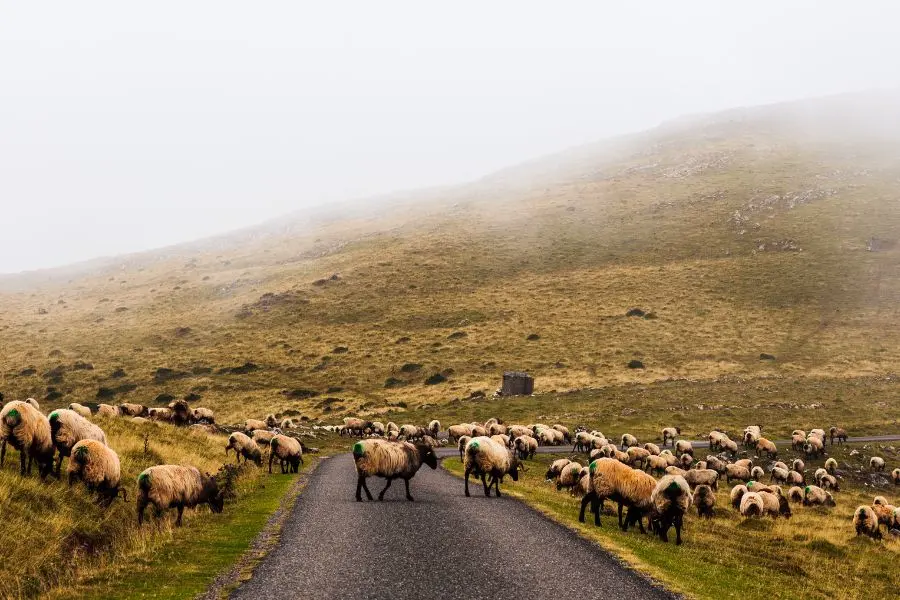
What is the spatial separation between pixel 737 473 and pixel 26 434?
33152mm

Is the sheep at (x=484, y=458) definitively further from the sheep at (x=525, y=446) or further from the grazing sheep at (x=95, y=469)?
the sheep at (x=525, y=446)

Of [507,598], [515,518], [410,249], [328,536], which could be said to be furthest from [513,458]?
[410,249]

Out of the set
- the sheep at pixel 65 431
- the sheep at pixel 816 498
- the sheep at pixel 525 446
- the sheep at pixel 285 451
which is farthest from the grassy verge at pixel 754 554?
the sheep at pixel 65 431

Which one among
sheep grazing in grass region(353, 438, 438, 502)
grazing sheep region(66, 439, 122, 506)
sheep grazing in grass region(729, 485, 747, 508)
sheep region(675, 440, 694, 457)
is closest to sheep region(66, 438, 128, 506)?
grazing sheep region(66, 439, 122, 506)

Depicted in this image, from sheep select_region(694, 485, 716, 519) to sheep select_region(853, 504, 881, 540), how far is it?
543cm

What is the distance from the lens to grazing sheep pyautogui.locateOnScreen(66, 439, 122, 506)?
14.4 meters

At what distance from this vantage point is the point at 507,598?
10102 millimetres

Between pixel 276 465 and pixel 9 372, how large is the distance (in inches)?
2719

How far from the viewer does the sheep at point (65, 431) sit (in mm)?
15578

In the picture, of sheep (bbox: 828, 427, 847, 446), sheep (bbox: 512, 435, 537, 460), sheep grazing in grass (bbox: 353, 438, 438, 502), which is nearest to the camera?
sheep grazing in grass (bbox: 353, 438, 438, 502)

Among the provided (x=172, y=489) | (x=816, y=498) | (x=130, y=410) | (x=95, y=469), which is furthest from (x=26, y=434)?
(x=816, y=498)

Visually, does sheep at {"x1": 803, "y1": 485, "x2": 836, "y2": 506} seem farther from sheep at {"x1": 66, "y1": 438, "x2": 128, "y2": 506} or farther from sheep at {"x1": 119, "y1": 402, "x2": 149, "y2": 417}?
sheep at {"x1": 119, "y1": 402, "x2": 149, "y2": 417}

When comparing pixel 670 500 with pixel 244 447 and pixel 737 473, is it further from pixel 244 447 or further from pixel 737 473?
pixel 244 447

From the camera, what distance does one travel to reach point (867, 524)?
2220 centimetres
